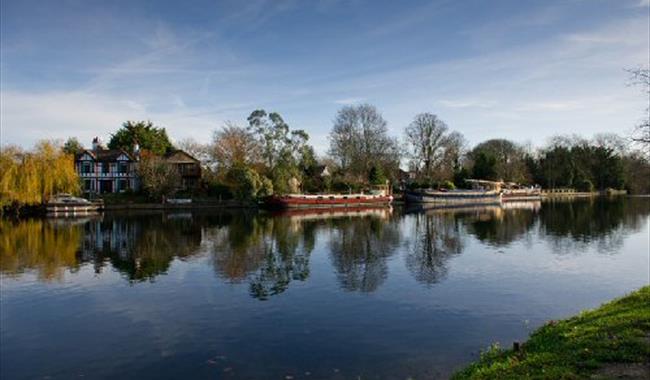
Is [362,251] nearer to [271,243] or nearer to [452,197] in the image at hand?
[271,243]

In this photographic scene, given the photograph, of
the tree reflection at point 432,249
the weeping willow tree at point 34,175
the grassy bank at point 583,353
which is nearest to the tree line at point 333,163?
the weeping willow tree at point 34,175

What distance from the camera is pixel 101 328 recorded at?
1292 cm

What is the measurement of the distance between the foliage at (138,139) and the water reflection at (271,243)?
30.3 meters

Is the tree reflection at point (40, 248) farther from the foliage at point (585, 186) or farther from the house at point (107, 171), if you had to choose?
the foliage at point (585, 186)

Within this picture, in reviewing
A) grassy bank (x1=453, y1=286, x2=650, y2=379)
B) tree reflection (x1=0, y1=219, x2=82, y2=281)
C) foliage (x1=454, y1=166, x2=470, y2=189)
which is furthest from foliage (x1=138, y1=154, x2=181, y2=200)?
grassy bank (x1=453, y1=286, x2=650, y2=379)

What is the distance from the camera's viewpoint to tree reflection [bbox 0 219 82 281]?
837 inches

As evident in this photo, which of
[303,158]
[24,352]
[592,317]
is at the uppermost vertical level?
[303,158]

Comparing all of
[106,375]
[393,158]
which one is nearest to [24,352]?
[106,375]

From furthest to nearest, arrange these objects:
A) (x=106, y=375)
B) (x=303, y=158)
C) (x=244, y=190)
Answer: (x=303, y=158), (x=244, y=190), (x=106, y=375)

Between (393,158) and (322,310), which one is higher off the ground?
(393,158)

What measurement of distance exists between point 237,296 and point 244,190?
42.1 meters

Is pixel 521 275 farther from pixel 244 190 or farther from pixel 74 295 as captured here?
pixel 244 190

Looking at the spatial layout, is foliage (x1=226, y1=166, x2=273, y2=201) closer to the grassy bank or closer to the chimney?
the chimney

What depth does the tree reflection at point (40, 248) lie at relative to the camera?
21.2 meters
